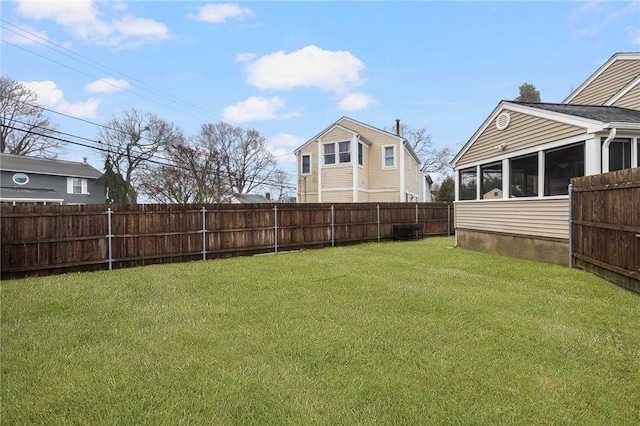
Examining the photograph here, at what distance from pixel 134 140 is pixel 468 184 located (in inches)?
1051

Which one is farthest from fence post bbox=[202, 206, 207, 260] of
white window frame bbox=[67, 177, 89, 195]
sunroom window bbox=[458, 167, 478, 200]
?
white window frame bbox=[67, 177, 89, 195]

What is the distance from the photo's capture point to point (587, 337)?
11.5 feet

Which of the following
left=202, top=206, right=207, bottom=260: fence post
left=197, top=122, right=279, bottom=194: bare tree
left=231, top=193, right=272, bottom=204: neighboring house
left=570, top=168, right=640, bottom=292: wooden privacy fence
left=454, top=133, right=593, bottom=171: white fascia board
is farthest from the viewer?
left=197, top=122, right=279, bottom=194: bare tree

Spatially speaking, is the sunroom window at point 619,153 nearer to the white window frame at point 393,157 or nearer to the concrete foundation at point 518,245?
the concrete foundation at point 518,245

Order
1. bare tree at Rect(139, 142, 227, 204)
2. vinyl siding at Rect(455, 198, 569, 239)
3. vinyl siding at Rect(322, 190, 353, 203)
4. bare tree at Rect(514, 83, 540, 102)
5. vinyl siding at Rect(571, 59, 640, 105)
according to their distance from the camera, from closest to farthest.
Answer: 1. vinyl siding at Rect(455, 198, 569, 239)
2. vinyl siding at Rect(571, 59, 640, 105)
3. vinyl siding at Rect(322, 190, 353, 203)
4. bare tree at Rect(139, 142, 227, 204)
5. bare tree at Rect(514, 83, 540, 102)

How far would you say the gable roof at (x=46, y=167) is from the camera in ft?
75.5

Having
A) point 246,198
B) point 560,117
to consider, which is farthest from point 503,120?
point 246,198

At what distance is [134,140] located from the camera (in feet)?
93.7

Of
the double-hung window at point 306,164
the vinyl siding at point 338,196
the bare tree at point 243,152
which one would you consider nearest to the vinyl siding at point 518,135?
the vinyl siding at point 338,196

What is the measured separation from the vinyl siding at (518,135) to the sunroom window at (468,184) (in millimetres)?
364

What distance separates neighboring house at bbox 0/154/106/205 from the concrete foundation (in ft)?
84.0

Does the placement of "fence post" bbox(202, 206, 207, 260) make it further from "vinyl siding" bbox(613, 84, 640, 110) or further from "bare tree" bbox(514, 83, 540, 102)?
"bare tree" bbox(514, 83, 540, 102)

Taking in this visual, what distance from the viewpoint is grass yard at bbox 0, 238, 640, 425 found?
230 centimetres

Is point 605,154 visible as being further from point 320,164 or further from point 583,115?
point 320,164
